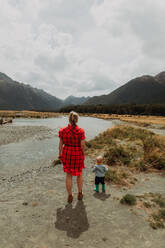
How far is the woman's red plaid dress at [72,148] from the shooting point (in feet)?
16.0

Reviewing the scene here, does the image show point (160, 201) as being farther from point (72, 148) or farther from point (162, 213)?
point (72, 148)

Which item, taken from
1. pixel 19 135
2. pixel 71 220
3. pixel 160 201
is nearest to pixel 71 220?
pixel 71 220

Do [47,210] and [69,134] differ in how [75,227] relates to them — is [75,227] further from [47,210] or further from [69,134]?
[69,134]

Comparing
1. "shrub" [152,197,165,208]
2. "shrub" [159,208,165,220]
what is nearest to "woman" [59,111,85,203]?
"shrub" [159,208,165,220]

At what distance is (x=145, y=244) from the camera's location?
359 centimetres

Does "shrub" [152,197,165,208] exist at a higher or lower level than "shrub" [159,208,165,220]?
lower

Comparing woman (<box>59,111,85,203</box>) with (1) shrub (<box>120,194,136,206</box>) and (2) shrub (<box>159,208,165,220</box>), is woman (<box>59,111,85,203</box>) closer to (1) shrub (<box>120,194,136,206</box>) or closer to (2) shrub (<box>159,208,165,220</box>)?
(1) shrub (<box>120,194,136,206</box>)

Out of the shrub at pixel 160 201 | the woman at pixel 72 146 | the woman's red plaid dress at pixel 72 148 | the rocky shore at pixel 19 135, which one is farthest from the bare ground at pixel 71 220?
the rocky shore at pixel 19 135

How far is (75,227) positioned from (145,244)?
6.11ft

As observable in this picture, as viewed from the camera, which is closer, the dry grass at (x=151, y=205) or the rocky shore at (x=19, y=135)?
the dry grass at (x=151, y=205)

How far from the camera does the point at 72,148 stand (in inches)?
197

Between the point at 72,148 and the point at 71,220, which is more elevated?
the point at 72,148

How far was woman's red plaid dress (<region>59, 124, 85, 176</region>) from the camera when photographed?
192 inches

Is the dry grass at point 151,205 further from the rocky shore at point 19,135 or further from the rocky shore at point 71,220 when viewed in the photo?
the rocky shore at point 19,135
